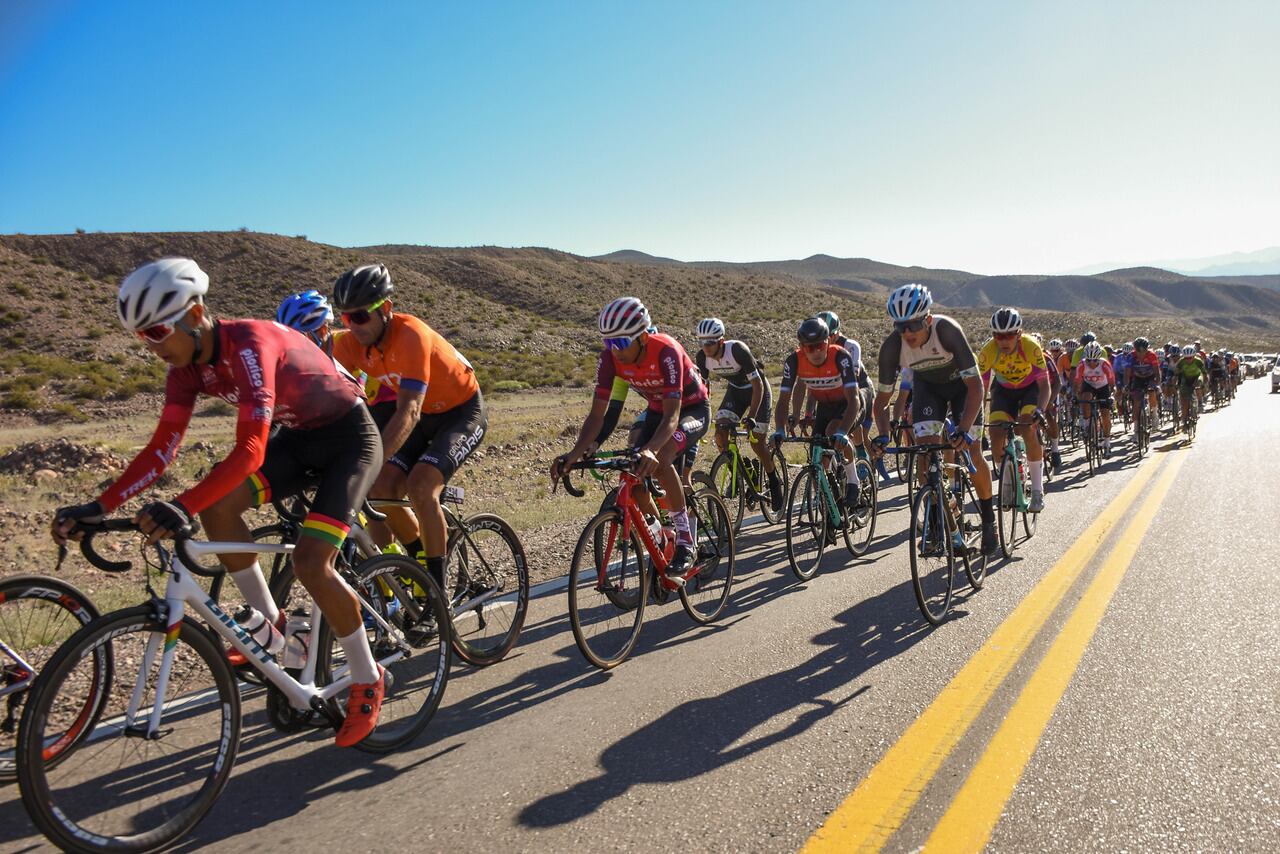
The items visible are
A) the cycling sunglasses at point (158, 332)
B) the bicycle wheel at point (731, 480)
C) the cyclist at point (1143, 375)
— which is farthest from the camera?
the cyclist at point (1143, 375)

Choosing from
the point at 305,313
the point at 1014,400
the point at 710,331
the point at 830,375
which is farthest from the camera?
the point at 1014,400

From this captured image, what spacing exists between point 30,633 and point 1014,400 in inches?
360

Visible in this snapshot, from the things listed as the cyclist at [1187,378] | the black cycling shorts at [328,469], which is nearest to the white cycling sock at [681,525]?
the black cycling shorts at [328,469]

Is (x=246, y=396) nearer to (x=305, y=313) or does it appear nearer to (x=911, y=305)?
(x=305, y=313)

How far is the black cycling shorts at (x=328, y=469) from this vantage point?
3.49 metres

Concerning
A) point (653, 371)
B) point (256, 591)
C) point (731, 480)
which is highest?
point (653, 371)

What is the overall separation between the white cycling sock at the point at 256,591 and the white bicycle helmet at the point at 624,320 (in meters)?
2.61

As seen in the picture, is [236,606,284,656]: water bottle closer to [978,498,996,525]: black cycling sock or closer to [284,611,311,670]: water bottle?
[284,611,311,670]: water bottle

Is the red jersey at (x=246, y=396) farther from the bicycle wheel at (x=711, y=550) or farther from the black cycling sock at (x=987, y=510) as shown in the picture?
the black cycling sock at (x=987, y=510)

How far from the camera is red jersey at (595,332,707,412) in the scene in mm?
5473

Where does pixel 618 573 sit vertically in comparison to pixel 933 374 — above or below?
below

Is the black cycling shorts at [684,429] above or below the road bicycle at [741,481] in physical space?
above

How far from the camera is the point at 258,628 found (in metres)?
3.35

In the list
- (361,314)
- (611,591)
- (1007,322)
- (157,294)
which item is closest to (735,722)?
(611,591)
